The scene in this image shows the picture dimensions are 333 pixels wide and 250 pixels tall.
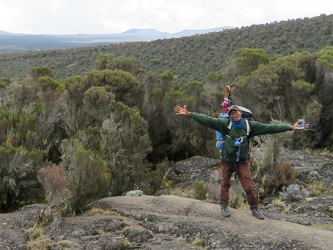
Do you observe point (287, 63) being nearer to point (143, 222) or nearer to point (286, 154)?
point (286, 154)

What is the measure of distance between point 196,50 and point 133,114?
3338cm

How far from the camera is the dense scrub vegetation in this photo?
9104 millimetres

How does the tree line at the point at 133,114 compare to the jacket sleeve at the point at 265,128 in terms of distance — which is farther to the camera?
the tree line at the point at 133,114

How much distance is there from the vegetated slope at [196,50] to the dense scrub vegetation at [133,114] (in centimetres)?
1443

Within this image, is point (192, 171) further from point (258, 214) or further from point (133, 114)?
point (258, 214)

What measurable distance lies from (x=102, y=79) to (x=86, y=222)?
11061mm

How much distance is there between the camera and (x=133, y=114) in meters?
11.4

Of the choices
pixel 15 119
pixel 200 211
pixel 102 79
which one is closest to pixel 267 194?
pixel 200 211

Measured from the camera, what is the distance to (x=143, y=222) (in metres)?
5.21

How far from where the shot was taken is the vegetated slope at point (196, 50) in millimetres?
33094

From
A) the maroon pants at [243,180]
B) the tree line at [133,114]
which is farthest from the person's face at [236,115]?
the tree line at [133,114]

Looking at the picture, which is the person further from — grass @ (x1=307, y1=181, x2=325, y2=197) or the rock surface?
grass @ (x1=307, y1=181, x2=325, y2=197)

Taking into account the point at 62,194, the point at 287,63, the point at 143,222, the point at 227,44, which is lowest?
the point at 143,222

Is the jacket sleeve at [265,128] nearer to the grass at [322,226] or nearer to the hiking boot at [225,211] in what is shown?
the hiking boot at [225,211]
